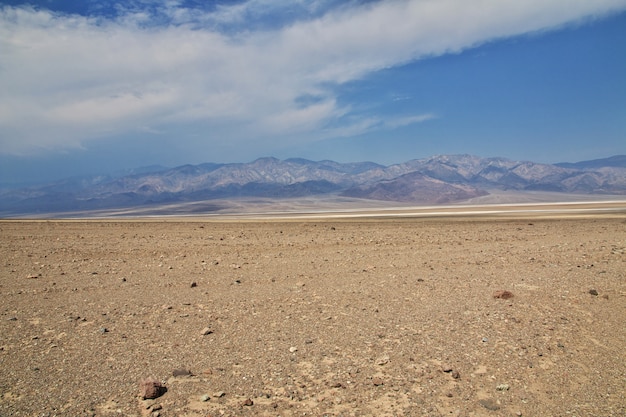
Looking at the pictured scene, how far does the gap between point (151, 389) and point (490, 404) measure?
3.57 m

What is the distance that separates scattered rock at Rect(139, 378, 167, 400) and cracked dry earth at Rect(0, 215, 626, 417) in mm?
80

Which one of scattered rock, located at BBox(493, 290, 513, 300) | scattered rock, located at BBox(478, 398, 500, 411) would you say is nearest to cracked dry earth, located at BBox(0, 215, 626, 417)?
scattered rock, located at BBox(478, 398, 500, 411)

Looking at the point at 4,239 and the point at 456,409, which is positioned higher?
the point at 4,239

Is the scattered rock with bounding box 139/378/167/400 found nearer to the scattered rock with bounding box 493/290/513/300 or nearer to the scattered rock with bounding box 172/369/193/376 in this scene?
the scattered rock with bounding box 172/369/193/376

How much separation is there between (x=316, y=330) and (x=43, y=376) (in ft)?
11.7

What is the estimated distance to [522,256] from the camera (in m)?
12.9

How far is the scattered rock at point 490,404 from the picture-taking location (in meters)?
4.35

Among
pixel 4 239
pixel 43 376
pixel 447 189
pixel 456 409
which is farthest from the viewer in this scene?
pixel 447 189

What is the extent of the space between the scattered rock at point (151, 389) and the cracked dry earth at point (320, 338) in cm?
8

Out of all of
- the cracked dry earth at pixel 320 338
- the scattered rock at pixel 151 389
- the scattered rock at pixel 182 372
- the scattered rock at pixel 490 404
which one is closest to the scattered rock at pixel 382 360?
the cracked dry earth at pixel 320 338

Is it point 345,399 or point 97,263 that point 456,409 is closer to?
point 345,399

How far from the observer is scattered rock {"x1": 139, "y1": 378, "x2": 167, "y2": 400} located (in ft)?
15.0

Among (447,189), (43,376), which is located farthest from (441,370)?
(447,189)

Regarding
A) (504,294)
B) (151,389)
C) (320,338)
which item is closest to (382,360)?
(320,338)
